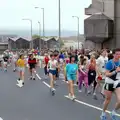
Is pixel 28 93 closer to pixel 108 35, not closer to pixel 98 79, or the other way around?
pixel 98 79

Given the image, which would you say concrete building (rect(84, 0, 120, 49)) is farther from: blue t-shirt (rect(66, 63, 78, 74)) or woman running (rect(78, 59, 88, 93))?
blue t-shirt (rect(66, 63, 78, 74))

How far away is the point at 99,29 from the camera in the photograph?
167 ft

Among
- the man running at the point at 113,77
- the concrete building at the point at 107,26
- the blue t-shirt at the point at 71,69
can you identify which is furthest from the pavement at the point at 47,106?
the concrete building at the point at 107,26

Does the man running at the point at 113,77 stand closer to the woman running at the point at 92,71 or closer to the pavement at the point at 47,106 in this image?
the pavement at the point at 47,106

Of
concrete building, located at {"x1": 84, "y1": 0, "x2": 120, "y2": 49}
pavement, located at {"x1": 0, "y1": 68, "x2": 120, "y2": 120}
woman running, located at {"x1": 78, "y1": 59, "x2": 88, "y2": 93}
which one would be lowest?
pavement, located at {"x1": 0, "y1": 68, "x2": 120, "y2": 120}

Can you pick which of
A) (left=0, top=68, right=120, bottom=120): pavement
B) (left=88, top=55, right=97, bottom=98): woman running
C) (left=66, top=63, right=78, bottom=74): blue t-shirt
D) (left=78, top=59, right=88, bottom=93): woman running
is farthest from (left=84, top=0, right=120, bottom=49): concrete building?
(left=66, top=63, right=78, bottom=74): blue t-shirt

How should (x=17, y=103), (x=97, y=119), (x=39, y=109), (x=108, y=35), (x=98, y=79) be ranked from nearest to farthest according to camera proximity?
(x=97, y=119)
(x=39, y=109)
(x=17, y=103)
(x=98, y=79)
(x=108, y=35)

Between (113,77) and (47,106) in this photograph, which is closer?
(113,77)

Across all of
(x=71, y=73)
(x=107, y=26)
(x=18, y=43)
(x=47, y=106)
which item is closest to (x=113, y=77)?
(x=47, y=106)

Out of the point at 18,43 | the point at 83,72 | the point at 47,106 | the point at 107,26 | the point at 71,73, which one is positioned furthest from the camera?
the point at 18,43

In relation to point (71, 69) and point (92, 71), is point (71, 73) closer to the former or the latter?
point (71, 69)

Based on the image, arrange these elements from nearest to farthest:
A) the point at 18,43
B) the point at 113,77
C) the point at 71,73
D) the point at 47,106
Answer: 1. the point at 113,77
2. the point at 47,106
3. the point at 71,73
4. the point at 18,43

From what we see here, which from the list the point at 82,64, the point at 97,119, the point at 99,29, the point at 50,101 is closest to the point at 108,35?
the point at 99,29

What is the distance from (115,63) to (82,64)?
7.57 meters
